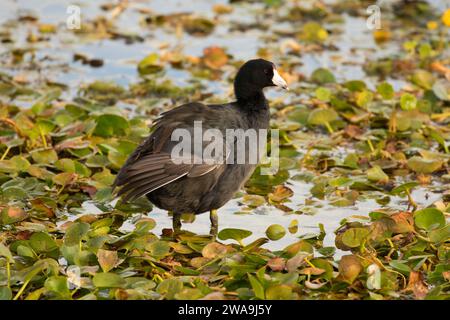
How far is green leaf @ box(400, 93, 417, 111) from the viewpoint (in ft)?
26.3

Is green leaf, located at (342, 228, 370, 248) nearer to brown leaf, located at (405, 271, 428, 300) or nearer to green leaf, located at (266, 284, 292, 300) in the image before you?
brown leaf, located at (405, 271, 428, 300)

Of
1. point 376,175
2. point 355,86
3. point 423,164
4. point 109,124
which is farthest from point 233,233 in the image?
point 355,86

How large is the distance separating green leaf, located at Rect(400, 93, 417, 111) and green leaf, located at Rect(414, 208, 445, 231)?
2471 mm

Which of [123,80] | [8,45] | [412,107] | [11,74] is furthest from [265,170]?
[8,45]

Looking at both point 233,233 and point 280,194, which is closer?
point 233,233

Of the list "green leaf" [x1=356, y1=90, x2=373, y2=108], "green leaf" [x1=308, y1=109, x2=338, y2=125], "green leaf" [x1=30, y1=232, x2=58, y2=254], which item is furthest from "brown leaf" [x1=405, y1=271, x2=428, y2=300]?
"green leaf" [x1=356, y1=90, x2=373, y2=108]

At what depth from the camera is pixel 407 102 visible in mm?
8047

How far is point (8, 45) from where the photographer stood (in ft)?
33.1

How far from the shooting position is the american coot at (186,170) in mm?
5746

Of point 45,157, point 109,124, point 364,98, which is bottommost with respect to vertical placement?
point 45,157

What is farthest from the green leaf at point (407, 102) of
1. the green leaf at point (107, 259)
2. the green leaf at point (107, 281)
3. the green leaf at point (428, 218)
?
the green leaf at point (107, 281)

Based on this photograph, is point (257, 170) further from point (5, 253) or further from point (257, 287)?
point (5, 253)

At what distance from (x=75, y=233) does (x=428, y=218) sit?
6.48 ft

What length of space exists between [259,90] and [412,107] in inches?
79.3
